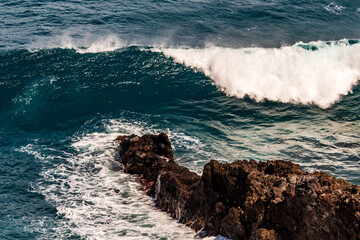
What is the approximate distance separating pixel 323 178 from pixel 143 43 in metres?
22.8

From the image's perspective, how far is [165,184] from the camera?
52.5 ft

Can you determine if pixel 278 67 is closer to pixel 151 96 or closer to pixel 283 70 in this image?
pixel 283 70

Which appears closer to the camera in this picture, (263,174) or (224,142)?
(263,174)

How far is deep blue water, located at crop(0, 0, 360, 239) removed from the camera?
1684cm

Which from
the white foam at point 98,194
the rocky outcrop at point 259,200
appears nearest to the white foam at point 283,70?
the white foam at point 98,194

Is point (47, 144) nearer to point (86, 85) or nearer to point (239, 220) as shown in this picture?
point (86, 85)

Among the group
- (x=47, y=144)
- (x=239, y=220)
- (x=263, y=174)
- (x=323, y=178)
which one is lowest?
(x=47, y=144)

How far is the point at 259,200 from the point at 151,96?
1516 cm

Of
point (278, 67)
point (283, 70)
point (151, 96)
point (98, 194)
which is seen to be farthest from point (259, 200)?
point (278, 67)

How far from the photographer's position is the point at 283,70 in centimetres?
2850

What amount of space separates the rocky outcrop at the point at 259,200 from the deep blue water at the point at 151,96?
804 mm

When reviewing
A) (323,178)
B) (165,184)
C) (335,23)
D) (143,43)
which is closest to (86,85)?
(143,43)

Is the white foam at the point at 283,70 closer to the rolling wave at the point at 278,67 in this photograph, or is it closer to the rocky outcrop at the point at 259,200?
the rolling wave at the point at 278,67

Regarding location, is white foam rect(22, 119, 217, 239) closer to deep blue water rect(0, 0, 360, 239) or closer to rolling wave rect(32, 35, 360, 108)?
deep blue water rect(0, 0, 360, 239)
